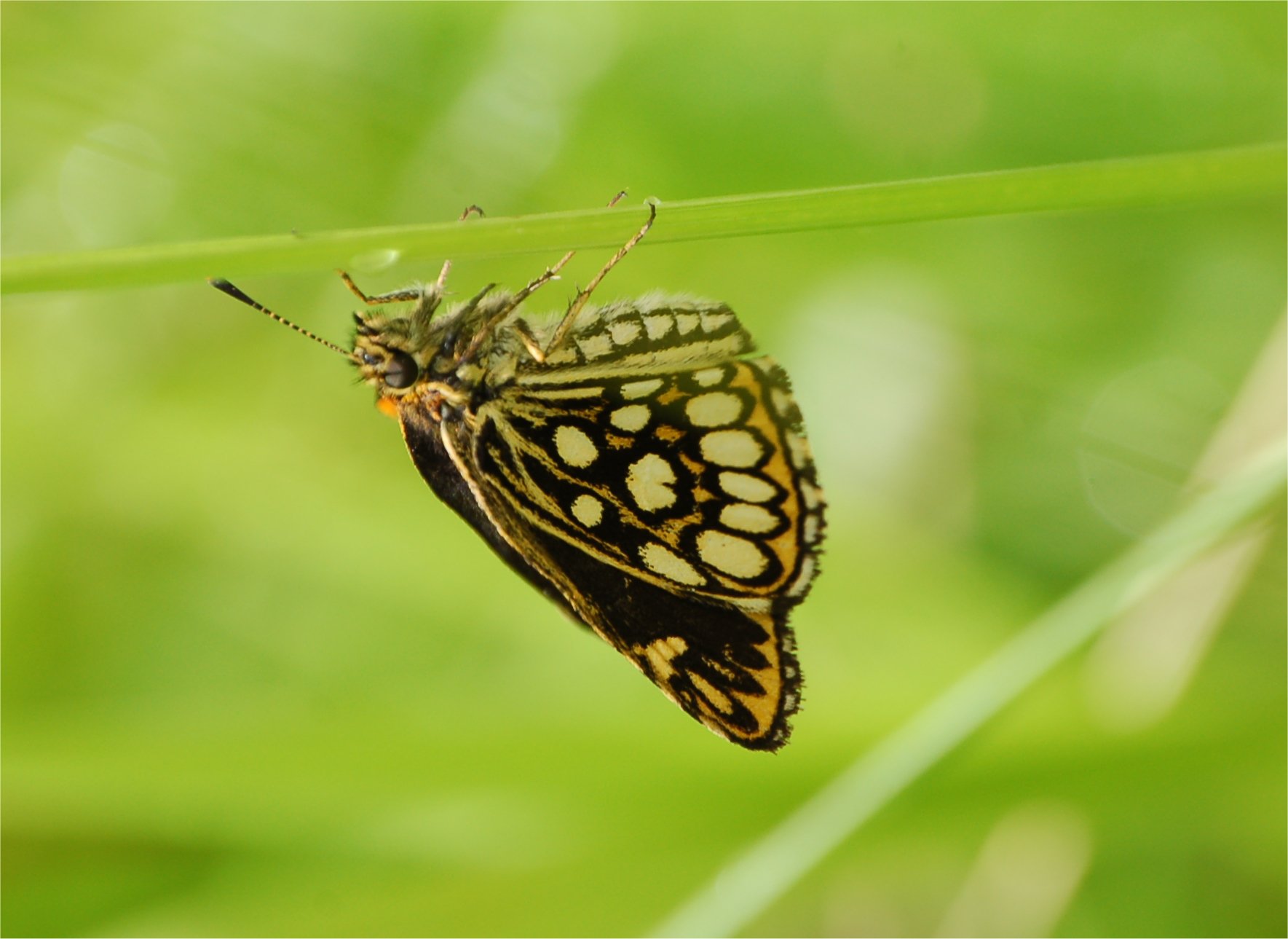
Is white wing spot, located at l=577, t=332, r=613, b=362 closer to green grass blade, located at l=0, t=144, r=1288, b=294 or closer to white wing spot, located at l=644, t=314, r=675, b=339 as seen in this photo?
white wing spot, located at l=644, t=314, r=675, b=339

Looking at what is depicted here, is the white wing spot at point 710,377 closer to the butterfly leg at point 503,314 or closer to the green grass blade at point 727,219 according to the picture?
the butterfly leg at point 503,314

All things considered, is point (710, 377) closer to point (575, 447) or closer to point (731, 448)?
point (731, 448)

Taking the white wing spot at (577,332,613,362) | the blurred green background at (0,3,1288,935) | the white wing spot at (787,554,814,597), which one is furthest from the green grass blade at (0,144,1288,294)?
the blurred green background at (0,3,1288,935)

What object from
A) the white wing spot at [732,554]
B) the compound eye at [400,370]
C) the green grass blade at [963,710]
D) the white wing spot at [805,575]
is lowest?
the green grass blade at [963,710]

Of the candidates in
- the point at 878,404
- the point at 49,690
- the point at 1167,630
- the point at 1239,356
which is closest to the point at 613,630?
the point at 1167,630

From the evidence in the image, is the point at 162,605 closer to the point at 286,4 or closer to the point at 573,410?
the point at 286,4

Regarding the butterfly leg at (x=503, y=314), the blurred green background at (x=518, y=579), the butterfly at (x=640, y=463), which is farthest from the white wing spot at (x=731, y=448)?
the blurred green background at (x=518, y=579)
